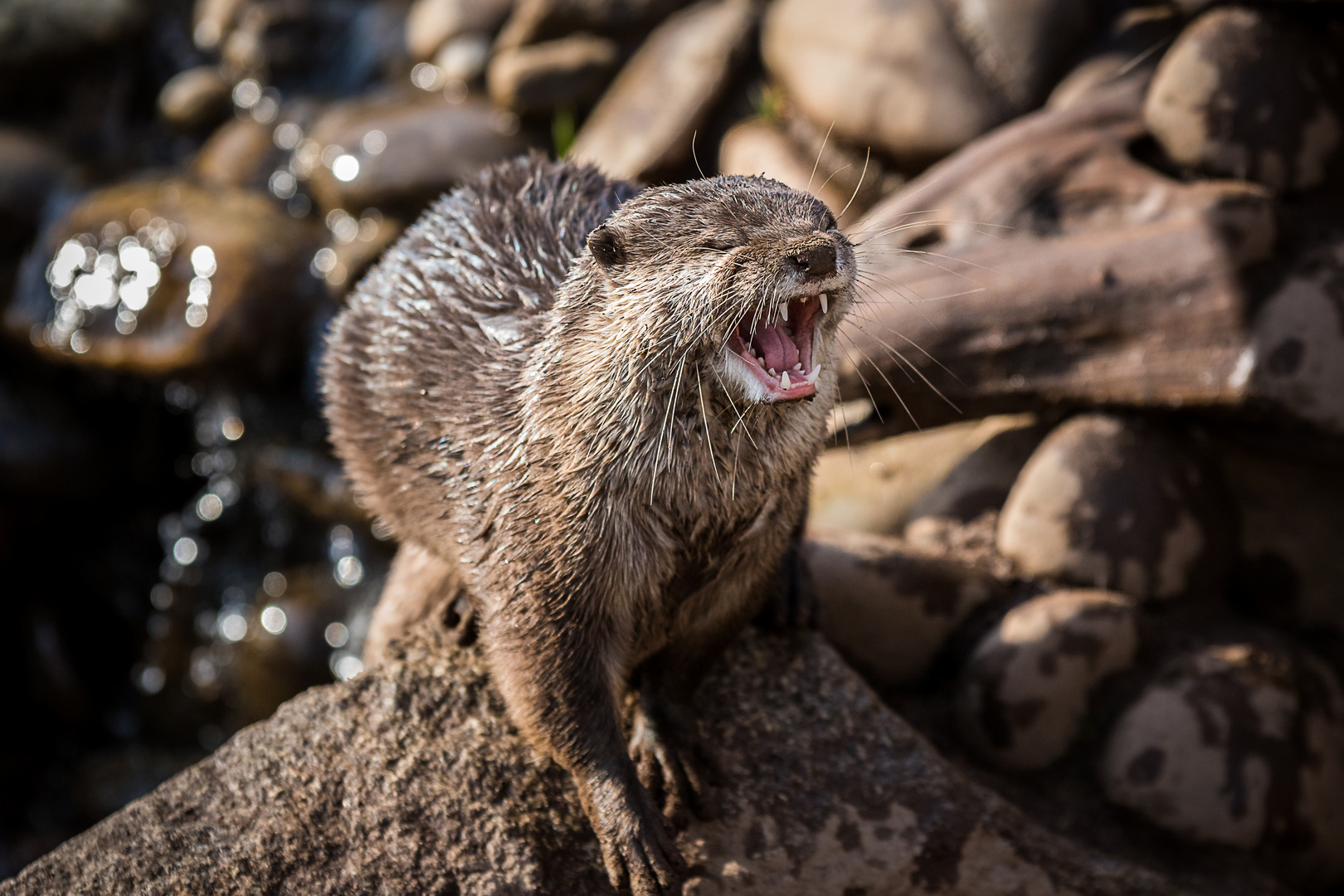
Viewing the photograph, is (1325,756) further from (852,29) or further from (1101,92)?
(852,29)

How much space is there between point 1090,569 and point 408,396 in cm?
172

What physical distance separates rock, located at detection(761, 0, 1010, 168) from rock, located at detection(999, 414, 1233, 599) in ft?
4.33

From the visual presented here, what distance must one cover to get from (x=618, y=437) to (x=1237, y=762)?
5.54ft

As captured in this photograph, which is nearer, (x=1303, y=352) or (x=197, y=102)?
(x=1303, y=352)

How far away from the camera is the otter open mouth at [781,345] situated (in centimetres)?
160

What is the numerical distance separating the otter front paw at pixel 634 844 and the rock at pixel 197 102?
593 cm

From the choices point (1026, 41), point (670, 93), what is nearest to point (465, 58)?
point (670, 93)

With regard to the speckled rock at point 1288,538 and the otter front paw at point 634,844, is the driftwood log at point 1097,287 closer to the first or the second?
the speckled rock at point 1288,538

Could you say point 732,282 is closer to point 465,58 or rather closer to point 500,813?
point 500,813

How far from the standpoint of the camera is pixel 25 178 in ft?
18.7

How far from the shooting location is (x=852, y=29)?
389 centimetres

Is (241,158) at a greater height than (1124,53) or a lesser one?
lesser

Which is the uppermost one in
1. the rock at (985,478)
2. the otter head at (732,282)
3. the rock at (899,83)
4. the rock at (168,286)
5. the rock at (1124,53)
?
the otter head at (732,282)

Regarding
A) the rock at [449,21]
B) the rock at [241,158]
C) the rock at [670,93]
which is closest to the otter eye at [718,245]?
the rock at [670,93]
